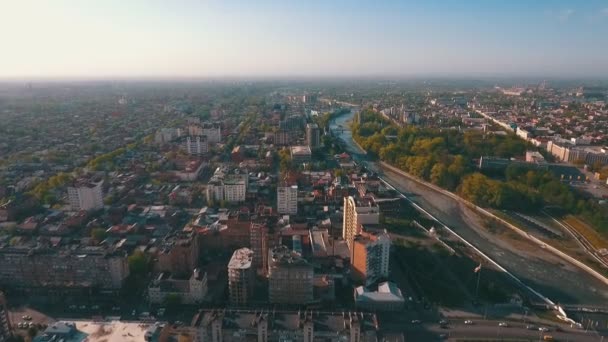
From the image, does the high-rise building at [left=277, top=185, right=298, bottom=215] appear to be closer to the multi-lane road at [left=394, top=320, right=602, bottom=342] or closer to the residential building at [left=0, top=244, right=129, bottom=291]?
the residential building at [left=0, top=244, right=129, bottom=291]

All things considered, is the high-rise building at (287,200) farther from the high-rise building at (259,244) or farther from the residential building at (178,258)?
the residential building at (178,258)

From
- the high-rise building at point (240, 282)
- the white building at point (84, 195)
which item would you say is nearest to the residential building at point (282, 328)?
the high-rise building at point (240, 282)

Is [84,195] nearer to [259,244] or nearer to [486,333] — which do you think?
[259,244]

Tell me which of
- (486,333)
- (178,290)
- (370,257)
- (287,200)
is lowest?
(486,333)

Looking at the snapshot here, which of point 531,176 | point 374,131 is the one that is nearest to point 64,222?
point 531,176

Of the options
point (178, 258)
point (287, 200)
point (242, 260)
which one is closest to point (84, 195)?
point (178, 258)

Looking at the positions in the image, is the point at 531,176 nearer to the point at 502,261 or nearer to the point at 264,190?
the point at 502,261
